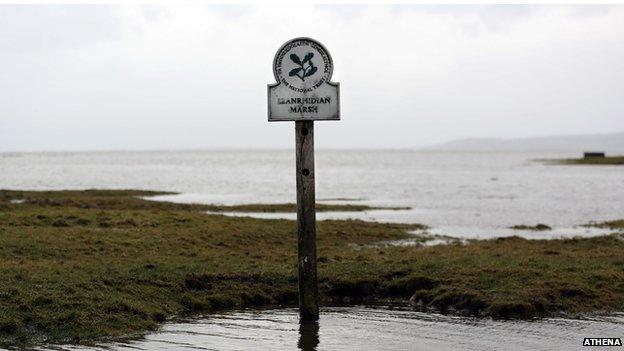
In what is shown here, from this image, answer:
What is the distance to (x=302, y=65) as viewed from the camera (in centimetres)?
1329

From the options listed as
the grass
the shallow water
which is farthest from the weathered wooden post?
the grass

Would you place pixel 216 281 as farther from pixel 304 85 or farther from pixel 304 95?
pixel 304 85

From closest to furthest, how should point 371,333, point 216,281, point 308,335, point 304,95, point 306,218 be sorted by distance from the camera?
point 308,335 < point 371,333 < point 304,95 < point 306,218 < point 216,281

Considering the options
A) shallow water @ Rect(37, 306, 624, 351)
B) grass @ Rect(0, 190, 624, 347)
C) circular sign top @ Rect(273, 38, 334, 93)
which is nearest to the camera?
shallow water @ Rect(37, 306, 624, 351)

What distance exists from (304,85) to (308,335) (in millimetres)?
4237

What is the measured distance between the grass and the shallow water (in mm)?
697

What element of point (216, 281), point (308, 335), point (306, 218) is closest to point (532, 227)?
point (216, 281)

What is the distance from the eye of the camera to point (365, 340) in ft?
40.8

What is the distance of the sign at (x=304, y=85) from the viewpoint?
13242 millimetres

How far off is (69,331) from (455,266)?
29.9 feet

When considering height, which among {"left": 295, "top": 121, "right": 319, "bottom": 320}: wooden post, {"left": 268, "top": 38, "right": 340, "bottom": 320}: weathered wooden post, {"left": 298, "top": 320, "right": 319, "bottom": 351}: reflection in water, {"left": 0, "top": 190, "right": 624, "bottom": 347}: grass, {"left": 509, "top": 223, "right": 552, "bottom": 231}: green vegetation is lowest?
{"left": 509, "top": 223, "right": 552, "bottom": 231}: green vegetation

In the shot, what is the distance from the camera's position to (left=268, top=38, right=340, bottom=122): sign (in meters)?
13.2

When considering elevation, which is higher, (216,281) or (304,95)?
(304,95)

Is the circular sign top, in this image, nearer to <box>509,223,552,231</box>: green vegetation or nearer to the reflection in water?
the reflection in water
